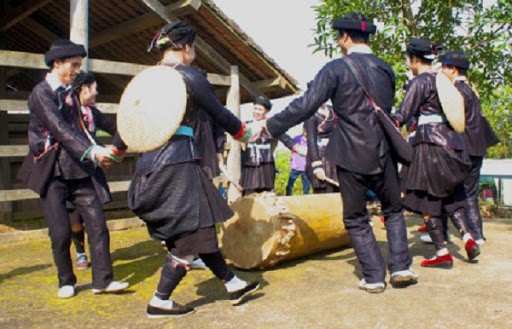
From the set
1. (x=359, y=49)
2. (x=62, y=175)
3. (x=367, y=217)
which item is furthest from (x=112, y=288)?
(x=359, y=49)

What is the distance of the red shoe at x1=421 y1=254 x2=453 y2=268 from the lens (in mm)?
4297

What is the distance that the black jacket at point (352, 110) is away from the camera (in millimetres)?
3605

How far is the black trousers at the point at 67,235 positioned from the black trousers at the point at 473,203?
422 centimetres

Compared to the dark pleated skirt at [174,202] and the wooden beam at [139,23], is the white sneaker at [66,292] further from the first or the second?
the wooden beam at [139,23]

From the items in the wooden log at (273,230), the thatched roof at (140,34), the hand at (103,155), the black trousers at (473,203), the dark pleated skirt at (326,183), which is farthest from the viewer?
the thatched roof at (140,34)

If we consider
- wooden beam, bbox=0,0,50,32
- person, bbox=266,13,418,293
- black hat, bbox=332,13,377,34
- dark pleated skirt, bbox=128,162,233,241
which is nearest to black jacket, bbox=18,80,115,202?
dark pleated skirt, bbox=128,162,233,241

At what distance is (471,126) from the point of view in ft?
18.0

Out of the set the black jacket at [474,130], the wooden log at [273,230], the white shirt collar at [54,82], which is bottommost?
the wooden log at [273,230]

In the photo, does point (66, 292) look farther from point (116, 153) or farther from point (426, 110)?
point (426, 110)

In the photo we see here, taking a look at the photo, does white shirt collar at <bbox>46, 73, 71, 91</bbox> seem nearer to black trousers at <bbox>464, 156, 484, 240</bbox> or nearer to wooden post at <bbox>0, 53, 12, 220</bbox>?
black trousers at <bbox>464, 156, 484, 240</bbox>

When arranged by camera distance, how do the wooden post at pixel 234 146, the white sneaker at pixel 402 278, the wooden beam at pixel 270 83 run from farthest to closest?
the wooden beam at pixel 270 83
the wooden post at pixel 234 146
the white sneaker at pixel 402 278

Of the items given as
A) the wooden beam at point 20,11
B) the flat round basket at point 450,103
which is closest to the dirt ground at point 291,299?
the flat round basket at point 450,103

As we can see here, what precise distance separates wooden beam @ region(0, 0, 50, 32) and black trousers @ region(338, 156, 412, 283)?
6.45 metres

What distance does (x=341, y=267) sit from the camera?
4.51 meters
